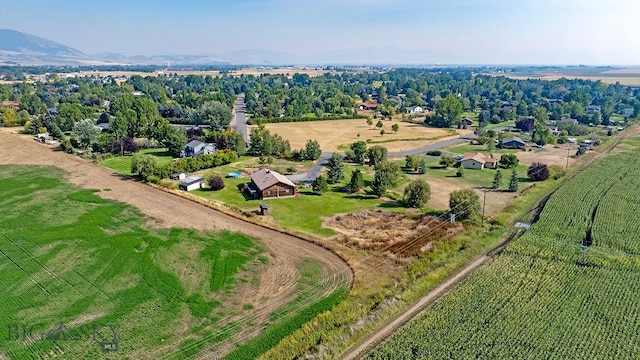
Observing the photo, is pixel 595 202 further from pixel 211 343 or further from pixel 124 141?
pixel 124 141

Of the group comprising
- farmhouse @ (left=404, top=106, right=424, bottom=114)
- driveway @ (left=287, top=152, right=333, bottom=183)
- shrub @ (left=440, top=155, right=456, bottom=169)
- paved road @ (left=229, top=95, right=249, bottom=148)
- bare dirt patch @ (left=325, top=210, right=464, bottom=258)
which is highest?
farmhouse @ (left=404, top=106, right=424, bottom=114)

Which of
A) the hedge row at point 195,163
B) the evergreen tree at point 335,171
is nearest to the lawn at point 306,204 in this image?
the evergreen tree at point 335,171

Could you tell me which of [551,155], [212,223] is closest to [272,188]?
[212,223]

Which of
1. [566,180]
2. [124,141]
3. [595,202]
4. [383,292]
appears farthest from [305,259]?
[124,141]

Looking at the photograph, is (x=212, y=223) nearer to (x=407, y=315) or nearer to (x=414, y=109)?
(x=407, y=315)

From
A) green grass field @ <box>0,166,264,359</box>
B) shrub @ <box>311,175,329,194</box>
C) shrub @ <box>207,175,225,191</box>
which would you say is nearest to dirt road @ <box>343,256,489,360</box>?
green grass field @ <box>0,166,264,359</box>

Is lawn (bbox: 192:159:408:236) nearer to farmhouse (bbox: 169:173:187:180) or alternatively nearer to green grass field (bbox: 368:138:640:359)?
farmhouse (bbox: 169:173:187:180)
